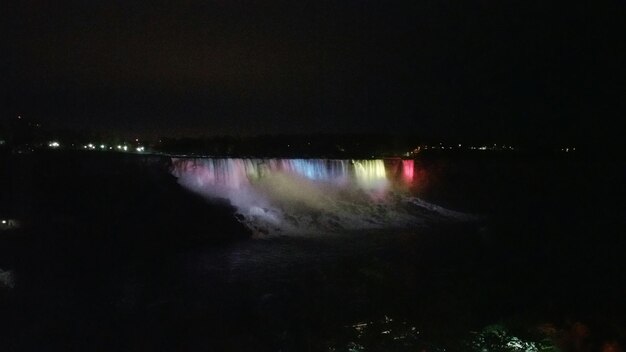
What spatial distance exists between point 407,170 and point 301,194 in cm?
1498

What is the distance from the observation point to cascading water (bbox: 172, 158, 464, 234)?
24.7 m

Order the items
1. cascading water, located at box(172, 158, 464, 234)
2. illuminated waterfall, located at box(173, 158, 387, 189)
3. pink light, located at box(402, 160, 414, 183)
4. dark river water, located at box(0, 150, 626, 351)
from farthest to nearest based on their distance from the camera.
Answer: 1. pink light, located at box(402, 160, 414, 183)
2. illuminated waterfall, located at box(173, 158, 387, 189)
3. cascading water, located at box(172, 158, 464, 234)
4. dark river water, located at box(0, 150, 626, 351)

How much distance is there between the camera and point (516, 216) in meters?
32.2

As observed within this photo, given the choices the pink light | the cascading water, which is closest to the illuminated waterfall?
the cascading water

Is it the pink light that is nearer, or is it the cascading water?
the cascading water

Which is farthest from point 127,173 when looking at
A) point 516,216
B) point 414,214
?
point 516,216

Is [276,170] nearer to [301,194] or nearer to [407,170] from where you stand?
[301,194]

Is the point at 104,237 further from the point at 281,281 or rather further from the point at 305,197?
the point at 305,197

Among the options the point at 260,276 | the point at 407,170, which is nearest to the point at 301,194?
the point at 407,170

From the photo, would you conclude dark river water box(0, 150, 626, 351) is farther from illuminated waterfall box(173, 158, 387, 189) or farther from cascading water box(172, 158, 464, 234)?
illuminated waterfall box(173, 158, 387, 189)

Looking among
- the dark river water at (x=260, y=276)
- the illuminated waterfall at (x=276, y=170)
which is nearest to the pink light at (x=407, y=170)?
the illuminated waterfall at (x=276, y=170)

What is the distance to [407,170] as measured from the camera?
138 ft

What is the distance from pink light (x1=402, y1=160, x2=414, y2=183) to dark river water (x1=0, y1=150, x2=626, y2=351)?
11.0m

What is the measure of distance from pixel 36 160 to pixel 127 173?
3.77m
